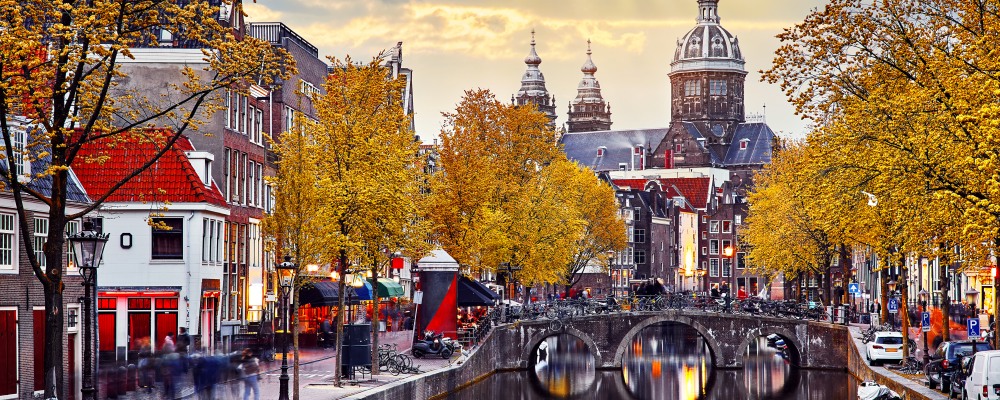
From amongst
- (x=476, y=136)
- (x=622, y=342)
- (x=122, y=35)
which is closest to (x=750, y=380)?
(x=622, y=342)

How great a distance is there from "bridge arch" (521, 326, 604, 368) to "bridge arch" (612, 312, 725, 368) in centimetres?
96

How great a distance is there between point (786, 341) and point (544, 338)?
1366 centimetres

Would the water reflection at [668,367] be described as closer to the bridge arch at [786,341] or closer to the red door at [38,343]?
the bridge arch at [786,341]

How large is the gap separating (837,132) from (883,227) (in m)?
5.08

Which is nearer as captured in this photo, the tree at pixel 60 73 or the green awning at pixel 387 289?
the tree at pixel 60 73

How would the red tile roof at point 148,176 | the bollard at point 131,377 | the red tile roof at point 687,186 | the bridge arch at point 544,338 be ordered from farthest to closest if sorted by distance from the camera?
the red tile roof at point 687,186
the bridge arch at point 544,338
the red tile roof at point 148,176
the bollard at point 131,377

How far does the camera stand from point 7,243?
3509 centimetres

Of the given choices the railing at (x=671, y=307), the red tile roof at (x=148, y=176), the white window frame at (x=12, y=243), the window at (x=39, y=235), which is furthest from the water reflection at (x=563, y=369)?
the white window frame at (x=12, y=243)

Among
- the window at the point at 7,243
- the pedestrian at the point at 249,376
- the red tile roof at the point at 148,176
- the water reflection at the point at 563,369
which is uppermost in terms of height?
the red tile roof at the point at 148,176

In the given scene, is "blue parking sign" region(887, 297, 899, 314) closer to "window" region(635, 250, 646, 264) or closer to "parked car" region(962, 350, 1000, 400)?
"parked car" region(962, 350, 1000, 400)

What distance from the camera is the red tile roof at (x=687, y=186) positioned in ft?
614

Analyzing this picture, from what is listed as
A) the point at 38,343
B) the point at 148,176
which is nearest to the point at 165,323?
the point at 148,176

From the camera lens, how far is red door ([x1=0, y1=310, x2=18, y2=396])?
34344mm

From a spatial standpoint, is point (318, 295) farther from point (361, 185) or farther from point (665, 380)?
point (665, 380)
